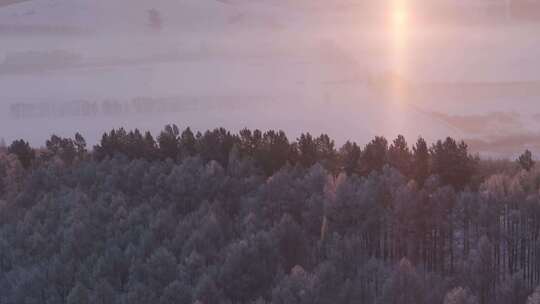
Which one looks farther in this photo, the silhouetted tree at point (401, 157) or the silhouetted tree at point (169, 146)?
the silhouetted tree at point (169, 146)

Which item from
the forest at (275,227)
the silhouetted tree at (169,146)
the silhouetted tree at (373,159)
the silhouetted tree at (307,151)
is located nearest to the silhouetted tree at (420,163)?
the forest at (275,227)

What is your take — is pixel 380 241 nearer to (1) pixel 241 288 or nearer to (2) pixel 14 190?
(1) pixel 241 288

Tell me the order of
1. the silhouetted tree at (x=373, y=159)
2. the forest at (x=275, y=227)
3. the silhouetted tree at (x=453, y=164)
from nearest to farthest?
the forest at (x=275, y=227)
the silhouetted tree at (x=453, y=164)
the silhouetted tree at (x=373, y=159)

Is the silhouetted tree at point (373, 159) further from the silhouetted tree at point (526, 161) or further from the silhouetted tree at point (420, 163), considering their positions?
the silhouetted tree at point (526, 161)

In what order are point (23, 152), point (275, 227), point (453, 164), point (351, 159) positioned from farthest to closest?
point (23, 152) → point (351, 159) → point (453, 164) → point (275, 227)

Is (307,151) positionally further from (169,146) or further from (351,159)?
(169,146)

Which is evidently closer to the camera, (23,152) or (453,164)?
(453,164)

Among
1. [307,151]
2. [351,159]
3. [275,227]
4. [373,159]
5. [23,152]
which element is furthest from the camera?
[23,152]

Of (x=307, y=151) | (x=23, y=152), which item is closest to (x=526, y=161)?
(x=307, y=151)

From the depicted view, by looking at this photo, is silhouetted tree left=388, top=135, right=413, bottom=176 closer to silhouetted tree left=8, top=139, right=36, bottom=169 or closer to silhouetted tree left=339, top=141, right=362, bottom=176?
silhouetted tree left=339, top=141, right=362, bottom=176

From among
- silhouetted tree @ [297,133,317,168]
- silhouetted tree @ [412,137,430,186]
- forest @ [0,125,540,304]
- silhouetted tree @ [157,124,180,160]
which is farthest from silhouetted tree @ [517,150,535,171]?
silhouetted tree @ [157,124,180,160]
